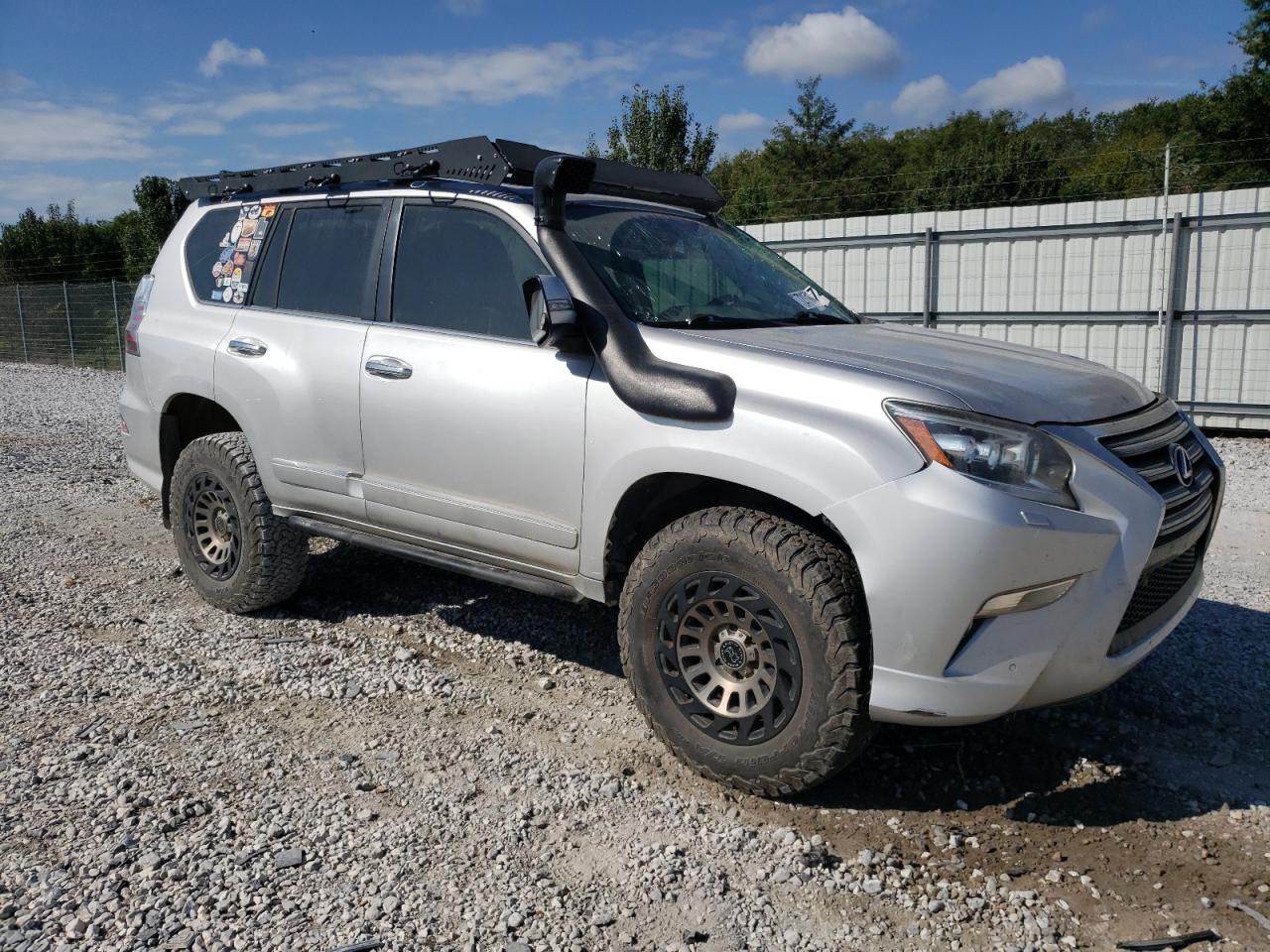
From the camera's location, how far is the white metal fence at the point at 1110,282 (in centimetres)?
1098

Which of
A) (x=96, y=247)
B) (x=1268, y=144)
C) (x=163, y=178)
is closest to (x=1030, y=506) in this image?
(x=163, y=178)

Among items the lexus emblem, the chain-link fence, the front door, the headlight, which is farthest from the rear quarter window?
the chain-link fence

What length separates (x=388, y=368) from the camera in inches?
158

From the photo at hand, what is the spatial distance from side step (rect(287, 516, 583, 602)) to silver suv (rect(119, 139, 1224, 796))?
0.06ft

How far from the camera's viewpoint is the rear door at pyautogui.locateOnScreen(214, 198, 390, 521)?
13.9 ft

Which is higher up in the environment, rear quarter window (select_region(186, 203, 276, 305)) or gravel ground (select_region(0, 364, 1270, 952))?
rear quarter window (select_region(186, 203, 276, 305))

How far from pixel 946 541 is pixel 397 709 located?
227 cm

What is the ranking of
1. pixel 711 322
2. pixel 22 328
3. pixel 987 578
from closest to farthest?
Result: pixel 987 578 < pixel 711 322 < pixel 22 328

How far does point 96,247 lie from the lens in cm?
3819

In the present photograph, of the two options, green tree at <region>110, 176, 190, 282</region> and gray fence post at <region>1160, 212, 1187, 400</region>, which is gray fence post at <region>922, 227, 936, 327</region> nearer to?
gray fence post at <region>1160, 212, 1187, 400</region>

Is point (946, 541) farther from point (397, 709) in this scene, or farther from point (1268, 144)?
point (1268, 144)

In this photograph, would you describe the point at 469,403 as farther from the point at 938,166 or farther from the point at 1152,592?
the point at 938,166

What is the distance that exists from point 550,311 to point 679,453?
2.13ft

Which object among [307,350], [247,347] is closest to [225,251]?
[247,347]
